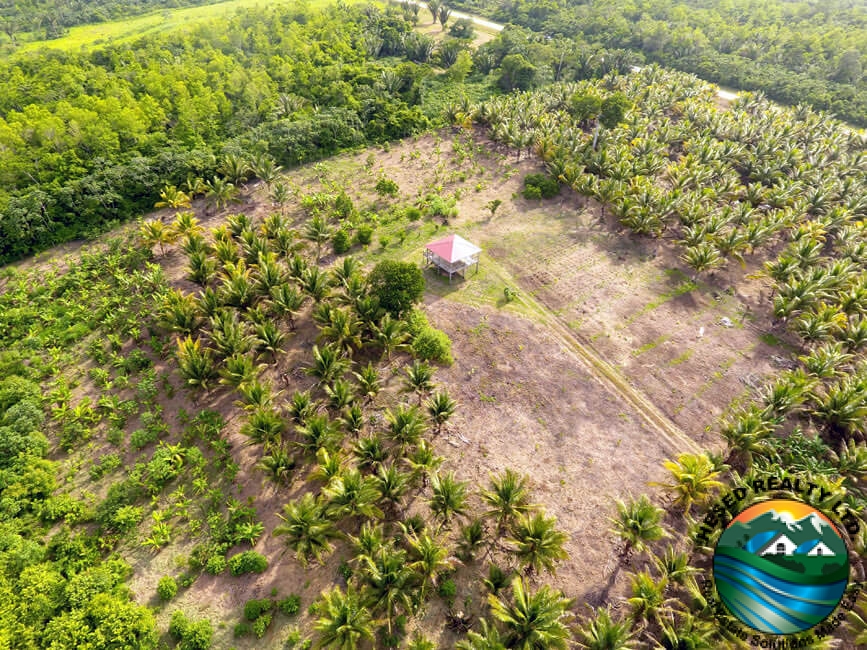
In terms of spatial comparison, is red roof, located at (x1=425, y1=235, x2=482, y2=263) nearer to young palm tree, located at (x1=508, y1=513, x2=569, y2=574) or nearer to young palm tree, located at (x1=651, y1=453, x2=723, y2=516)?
young palm tree, located at (x1=651, y1=453, x2=723, y2=516)

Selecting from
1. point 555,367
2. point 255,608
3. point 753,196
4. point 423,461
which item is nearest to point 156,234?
point 423,461

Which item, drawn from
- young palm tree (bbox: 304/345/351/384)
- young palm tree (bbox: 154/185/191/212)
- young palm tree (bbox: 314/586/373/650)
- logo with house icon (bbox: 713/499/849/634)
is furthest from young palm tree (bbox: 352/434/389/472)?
young palm tree (bbox: 154/185/191/212)

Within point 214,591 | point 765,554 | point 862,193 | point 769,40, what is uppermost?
point 769,40

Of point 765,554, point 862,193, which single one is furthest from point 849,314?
point 765,554

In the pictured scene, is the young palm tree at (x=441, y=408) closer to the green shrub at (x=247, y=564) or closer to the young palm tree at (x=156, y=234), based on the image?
the green shrub at (x=247, y=564)

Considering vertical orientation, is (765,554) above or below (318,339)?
above

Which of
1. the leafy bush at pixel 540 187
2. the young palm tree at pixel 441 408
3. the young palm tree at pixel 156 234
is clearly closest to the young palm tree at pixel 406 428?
the young palm tree at pixel 441 408

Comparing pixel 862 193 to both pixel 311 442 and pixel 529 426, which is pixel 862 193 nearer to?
pixel 529 426
